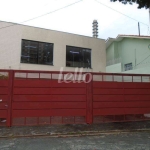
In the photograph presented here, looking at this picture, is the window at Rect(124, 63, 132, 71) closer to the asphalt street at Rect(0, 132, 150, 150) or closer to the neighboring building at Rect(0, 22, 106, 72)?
the neighboring building at Rect(0, 22, 106, 72)

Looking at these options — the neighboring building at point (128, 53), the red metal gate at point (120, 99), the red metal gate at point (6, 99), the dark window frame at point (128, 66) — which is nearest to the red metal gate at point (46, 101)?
the red metal gate at point (6, 99)

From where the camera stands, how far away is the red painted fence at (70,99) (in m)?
5.98

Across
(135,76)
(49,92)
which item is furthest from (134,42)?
(49,92)

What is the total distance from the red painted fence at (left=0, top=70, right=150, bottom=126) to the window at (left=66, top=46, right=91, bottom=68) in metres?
5.99

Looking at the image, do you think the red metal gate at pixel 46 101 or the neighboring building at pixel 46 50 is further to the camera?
the neighboring building at pixel 46 50

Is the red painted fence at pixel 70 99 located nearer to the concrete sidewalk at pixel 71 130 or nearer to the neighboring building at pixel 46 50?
the concrete sidewalk at pixel 71 130

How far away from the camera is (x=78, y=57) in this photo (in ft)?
43.2

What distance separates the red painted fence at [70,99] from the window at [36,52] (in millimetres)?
4660

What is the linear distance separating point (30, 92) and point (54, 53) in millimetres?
6429

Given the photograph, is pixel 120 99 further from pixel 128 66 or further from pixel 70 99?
pixel 128 66

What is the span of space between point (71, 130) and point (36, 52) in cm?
712

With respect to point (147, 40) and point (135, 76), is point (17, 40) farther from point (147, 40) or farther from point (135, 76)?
point (147, 40)

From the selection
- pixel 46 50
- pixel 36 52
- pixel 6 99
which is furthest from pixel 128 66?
pixel 6 99
